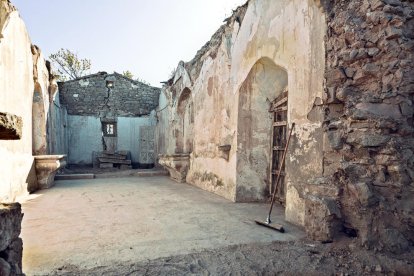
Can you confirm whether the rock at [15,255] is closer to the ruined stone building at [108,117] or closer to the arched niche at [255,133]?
the arched niche at [255,133]

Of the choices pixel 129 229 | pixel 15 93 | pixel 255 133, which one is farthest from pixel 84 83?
pixel 129 229

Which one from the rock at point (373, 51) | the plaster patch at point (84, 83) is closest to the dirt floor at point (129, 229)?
the rock at point (373, 51)

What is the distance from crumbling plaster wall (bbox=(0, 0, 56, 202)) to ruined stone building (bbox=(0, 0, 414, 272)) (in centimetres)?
3

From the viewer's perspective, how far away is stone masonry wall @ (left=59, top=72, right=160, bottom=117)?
14.4 m

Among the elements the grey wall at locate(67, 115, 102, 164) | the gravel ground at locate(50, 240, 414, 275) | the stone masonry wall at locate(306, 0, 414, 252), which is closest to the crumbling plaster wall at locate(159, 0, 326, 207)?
the stone masonry wall at locate(306, 0, 414, 252)

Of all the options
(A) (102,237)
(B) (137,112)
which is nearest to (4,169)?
(A) (102,237)

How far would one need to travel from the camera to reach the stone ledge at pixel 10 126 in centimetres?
143

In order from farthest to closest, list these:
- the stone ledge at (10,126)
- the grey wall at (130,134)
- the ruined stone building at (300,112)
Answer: the grey wall at (130,134), the ruined stone building at (300,112), the stone ledge at (10,126)

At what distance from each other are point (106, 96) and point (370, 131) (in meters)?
14.3

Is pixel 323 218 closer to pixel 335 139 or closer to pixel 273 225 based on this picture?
pixel 273 225

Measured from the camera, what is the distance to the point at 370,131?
2832 millimetres

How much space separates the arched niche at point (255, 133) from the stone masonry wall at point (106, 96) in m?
10.7

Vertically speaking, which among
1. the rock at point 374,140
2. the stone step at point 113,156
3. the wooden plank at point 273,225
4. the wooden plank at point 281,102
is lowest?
the wooden plank at point 273,225

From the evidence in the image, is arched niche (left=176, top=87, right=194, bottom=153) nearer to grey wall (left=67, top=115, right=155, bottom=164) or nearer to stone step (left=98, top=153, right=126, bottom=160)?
grey wall (left=67, top=115, right=155, bottom=164)
